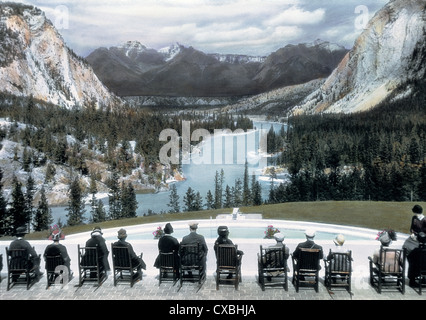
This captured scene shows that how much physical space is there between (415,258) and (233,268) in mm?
3442

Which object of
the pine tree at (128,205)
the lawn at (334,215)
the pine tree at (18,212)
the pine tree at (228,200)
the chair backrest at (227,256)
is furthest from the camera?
the pine tree at (228,200)

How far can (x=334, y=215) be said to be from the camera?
51.3 ft

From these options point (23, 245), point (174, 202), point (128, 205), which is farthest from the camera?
point (174, 202)

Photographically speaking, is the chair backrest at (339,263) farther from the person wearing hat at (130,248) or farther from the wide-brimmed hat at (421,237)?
the person wearing hat at (130,248)

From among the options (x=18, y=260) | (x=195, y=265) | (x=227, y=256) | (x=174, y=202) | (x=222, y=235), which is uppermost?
(x=222, y=235)

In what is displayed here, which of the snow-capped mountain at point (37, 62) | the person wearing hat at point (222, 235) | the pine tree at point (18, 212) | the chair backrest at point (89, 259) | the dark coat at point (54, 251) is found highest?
the snow-capped mountain at point (37, 62)

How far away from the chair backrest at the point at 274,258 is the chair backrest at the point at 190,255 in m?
1.28

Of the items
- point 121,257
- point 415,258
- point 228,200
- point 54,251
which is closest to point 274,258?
point 415,258

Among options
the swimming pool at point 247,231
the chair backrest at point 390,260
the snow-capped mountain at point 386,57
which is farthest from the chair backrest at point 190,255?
the snow-capped mountain at point 386,57

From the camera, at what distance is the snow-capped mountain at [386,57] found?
132875 millimetres

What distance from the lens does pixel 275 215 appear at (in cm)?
1584

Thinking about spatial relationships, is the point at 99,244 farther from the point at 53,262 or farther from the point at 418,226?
the point at 418,226

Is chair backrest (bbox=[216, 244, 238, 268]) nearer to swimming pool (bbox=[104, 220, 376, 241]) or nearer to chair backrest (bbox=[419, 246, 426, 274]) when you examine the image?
chair backrest (bbox=[419, 246, 426, 274])
